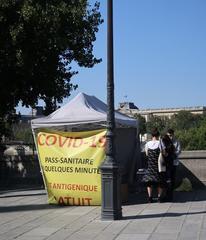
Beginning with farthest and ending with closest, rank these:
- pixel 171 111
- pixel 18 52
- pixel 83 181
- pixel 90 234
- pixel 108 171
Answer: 1. pixel 171 111
2. pixel 18 52
3. pixel 83 181
4. pixel 108 171
5. pixel 90 234

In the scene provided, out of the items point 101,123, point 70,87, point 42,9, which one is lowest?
point 101,123

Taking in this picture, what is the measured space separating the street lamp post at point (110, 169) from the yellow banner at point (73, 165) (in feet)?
7.09

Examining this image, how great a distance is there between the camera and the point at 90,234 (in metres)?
9.60

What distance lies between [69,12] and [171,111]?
4241 inches

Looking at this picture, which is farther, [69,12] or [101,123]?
[69,12]

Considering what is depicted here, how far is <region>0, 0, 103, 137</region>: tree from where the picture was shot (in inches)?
722

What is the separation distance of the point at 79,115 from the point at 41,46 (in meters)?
5.19

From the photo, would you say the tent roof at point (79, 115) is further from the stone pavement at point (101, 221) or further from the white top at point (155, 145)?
the stone pavement at point (101, 221)

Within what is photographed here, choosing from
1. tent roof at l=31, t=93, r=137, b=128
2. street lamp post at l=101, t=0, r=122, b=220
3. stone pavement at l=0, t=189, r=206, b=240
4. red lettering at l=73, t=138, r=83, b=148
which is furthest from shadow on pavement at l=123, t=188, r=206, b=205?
street lamp post at l=101, t=0, r=122, b=220

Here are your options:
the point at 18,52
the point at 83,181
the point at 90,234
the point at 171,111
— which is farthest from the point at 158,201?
the point at 171,111

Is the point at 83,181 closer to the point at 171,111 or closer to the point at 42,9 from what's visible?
the point at 42,9

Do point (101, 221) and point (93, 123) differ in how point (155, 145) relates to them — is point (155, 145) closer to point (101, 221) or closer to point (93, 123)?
point (93, 123)

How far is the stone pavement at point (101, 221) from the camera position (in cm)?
945

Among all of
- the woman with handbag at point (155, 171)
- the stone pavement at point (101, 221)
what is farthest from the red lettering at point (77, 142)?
the woman with handbag at point (155, 171)
